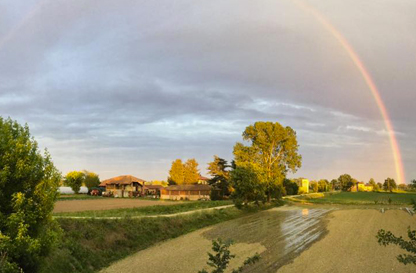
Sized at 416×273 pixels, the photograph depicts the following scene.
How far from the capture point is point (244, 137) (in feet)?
286

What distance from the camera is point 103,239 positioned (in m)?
23.4

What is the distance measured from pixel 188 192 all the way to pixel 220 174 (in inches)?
445

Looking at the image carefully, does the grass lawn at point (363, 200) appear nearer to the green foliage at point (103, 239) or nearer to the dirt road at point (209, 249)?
the dirt road at point (209, 249)

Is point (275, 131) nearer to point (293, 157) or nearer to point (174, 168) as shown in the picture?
point (293, 157)

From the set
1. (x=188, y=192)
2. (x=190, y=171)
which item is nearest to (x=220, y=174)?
(x=188, y=192)

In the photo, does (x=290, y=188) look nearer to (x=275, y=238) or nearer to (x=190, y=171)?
(x=190, y=171)

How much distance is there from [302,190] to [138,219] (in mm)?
120689

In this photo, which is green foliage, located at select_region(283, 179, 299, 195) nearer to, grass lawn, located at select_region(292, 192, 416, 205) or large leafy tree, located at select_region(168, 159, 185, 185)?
grass lawn, located at select_region(292, 192, 416, 205)

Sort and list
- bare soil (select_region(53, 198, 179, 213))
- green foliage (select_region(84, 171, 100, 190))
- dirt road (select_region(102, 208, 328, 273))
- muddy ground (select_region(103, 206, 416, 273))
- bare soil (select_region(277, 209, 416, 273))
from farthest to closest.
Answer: green foliage (select_region(84, 171, 100, 190)), bare soil (select_region(53, 198, 179, 213)), dirt road (select_region(102, 208, 328, 273)), muddy ground (select_region(103, 206, 416, 273)), bare soil (select_region(277, 209, 416, 273))

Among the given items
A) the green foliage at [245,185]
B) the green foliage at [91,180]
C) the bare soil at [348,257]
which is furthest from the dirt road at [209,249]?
the green foliage at [91,180]

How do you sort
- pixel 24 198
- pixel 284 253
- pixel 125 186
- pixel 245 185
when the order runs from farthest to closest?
pixel 125 186
pixel 245 185
pixel 284 253
pixel 24 198

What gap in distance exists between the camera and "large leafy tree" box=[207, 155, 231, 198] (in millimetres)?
87562

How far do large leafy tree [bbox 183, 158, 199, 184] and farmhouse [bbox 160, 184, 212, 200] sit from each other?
69.9 feet

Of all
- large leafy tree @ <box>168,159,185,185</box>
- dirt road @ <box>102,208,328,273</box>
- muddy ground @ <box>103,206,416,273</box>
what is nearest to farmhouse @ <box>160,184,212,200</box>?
large leafy tree @ <box>168,159,185,185</box>
